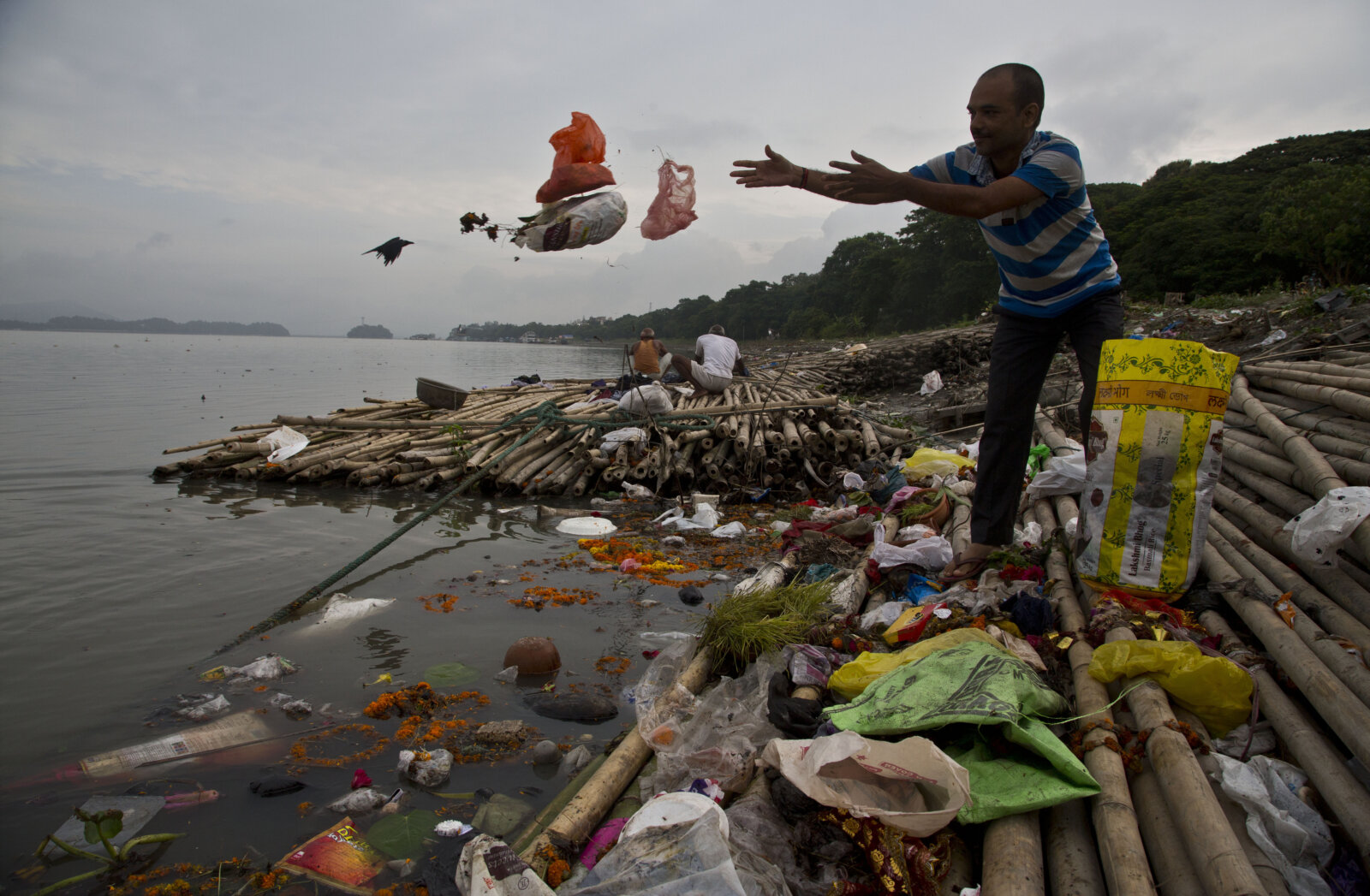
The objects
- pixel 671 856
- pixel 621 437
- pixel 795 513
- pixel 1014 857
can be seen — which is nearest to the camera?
pixel 1014 857

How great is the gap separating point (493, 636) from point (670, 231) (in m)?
2.85

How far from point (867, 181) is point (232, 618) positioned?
4468 millimetres

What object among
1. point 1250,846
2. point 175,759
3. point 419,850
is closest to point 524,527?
point 175,759

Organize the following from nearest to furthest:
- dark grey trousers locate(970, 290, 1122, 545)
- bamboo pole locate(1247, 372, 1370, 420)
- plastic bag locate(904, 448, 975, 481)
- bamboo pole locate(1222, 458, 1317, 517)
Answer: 1. bamboo pole locate(1222, 458, 1317, 517)
2. dark grey trousers locate(970, 290, 1122, 545)
3. bamboo pole locate(1247, 372, 1370, 420)
4. plastic bag locate(904, 448, 975, 481)

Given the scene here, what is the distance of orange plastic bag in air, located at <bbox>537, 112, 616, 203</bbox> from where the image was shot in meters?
4.30

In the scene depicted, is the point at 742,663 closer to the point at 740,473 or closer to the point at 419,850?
the point at 419,850

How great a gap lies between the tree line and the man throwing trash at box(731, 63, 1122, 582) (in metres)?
4.53

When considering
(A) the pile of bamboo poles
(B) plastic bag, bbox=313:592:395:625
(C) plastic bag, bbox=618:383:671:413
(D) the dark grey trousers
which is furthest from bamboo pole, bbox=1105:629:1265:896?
(C) plastic bag, bbox=618:383:671:413

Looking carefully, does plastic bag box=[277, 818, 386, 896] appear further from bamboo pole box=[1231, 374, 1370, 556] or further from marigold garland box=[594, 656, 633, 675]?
bamboo pole box=[1231, 374, 1370, 556]

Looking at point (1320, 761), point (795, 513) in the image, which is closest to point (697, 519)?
point (795, 513)

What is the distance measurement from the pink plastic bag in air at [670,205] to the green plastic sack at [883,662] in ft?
10.6

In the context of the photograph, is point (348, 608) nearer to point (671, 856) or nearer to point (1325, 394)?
point (671, 856)

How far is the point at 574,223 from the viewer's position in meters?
4.35

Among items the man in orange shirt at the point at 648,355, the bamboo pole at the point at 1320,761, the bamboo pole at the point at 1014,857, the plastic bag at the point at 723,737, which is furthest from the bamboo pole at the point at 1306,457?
the man in orange shirt at the point at 648,355
